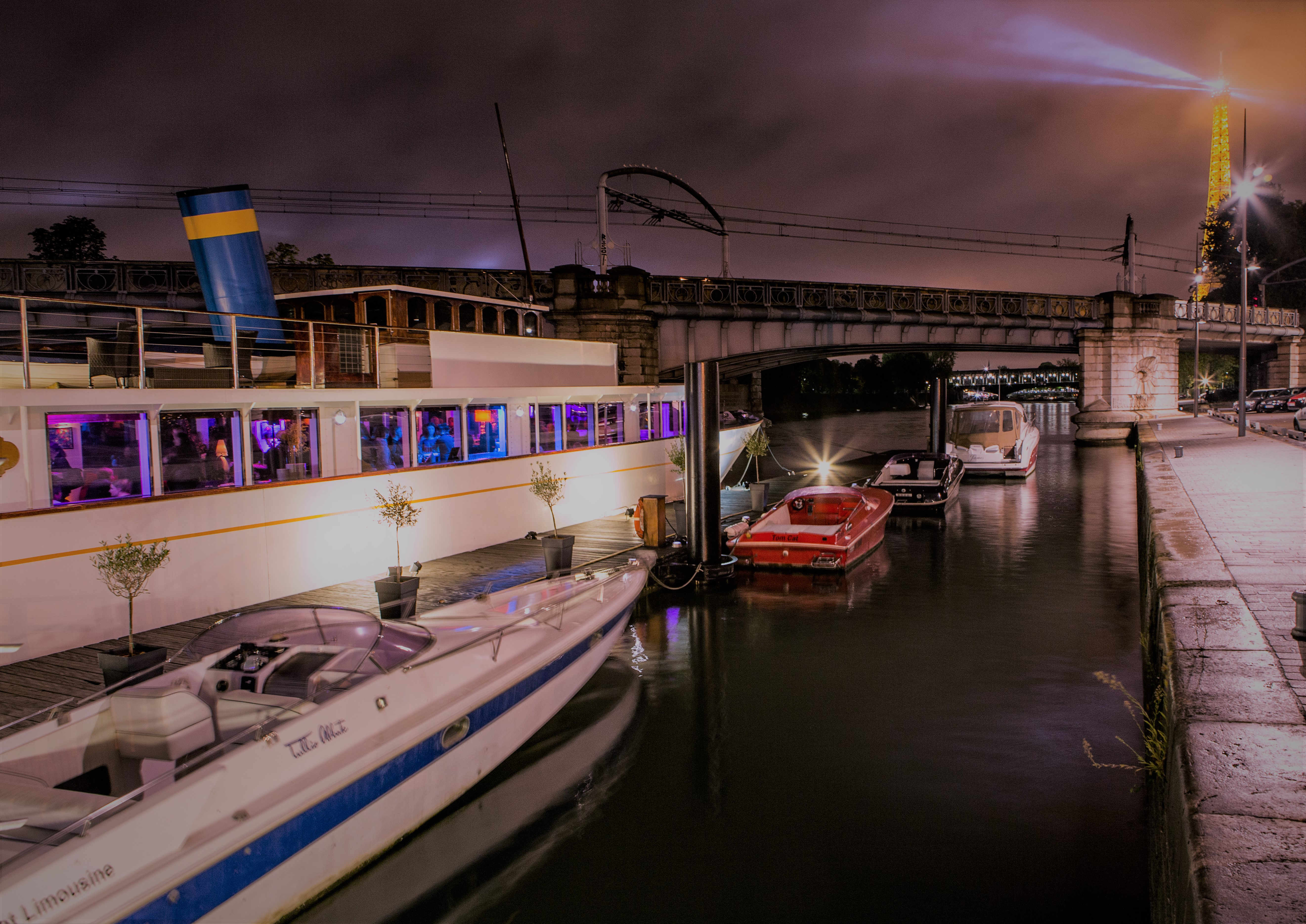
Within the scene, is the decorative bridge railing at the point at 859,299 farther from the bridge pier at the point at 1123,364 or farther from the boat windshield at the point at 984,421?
the boat windshield at the point at 984,421

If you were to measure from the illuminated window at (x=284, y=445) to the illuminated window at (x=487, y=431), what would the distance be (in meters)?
3.27

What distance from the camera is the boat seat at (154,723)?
538cm

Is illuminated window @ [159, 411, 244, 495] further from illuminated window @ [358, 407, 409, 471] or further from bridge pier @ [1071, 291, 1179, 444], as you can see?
bridge pier @ [1071, 291, 1179, 444]

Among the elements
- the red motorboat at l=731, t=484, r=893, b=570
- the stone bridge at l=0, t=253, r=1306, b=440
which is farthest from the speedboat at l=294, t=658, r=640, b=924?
the stone bridge at l=0, t=253, r=1306, b=440

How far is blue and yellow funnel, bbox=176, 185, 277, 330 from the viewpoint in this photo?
14.4 m

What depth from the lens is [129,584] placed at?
8430 mm

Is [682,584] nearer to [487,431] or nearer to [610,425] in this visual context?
[487,431]

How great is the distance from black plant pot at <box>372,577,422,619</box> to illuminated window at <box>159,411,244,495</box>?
2.68 meters

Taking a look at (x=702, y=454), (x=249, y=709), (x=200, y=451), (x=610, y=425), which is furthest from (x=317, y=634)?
(x=610, y=425)

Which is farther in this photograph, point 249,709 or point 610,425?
point 610,425

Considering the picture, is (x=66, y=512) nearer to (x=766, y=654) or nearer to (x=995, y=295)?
(x=766, y=654)

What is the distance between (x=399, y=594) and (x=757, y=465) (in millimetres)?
16589

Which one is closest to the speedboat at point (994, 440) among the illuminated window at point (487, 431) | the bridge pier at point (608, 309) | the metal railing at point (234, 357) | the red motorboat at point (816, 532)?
the bridge pier at point (608, 309)

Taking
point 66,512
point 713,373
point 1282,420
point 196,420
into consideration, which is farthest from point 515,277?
point 1282,420
